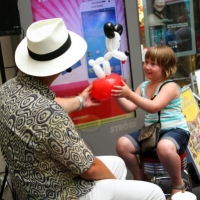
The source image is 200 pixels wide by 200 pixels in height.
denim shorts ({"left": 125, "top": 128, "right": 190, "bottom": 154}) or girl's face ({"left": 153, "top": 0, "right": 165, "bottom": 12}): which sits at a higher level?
girl's face ({"left": 153, "top": 0, "right": 165, "bottom": 12})

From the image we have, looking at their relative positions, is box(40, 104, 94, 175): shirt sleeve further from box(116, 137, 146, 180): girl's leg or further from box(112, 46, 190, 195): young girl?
box(116, 137, 146, 180): girl's leg

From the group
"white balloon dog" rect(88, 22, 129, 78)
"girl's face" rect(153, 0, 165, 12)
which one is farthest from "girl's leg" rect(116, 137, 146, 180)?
"girl's face" rect(153, 0, 165, 12)

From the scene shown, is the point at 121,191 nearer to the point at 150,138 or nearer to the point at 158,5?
the point at 150,138

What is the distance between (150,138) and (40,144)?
122 centimetres

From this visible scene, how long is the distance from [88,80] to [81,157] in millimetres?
1788

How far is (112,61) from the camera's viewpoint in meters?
3.86

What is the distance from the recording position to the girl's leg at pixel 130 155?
124 inches

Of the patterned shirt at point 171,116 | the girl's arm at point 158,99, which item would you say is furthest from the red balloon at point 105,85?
the patterned shirt at point 171,116

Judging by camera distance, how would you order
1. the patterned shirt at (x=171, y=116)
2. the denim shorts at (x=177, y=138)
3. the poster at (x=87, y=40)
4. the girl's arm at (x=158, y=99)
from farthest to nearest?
the poster at (x=87, y=40) < the patterned shirt at (x=171, y=116) < the denim shorts at (x=177, y=138) < the girl's arm at (x=158, y=99)

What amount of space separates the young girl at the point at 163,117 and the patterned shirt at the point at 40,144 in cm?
92

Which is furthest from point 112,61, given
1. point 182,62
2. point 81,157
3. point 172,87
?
point 81,157

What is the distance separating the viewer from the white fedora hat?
2.13 meters

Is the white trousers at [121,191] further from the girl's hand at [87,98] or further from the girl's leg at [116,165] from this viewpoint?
the girl's hand at [87,98]

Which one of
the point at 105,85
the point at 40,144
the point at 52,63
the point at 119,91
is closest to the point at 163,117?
the point at 119,91
